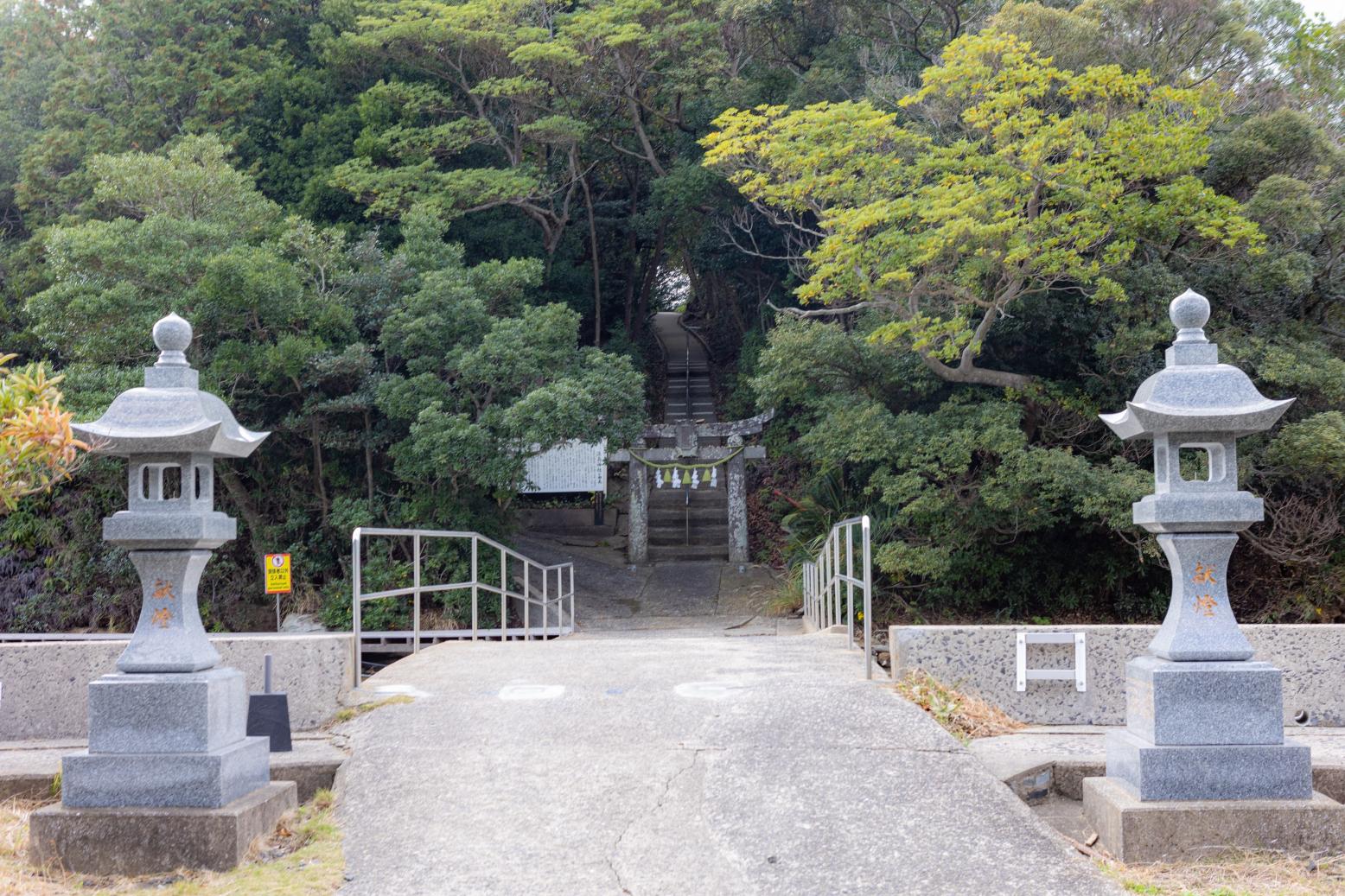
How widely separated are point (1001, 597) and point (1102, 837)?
31.7ft

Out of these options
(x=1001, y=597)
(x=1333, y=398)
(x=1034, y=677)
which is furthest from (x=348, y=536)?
(x=1333, y=398)

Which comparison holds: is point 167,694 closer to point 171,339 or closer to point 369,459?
point 171,339

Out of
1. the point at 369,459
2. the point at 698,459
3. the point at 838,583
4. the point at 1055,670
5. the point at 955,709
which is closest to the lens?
the point at 955,709

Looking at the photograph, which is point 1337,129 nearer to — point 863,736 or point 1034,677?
point 1034,677

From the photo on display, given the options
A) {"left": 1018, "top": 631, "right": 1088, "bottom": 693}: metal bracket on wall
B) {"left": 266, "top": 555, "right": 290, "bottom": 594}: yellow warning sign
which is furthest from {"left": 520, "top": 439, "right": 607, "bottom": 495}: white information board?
{"left": 1018, "top": 631, "right": 1088, "bottom": 693}: metal bracket on wall

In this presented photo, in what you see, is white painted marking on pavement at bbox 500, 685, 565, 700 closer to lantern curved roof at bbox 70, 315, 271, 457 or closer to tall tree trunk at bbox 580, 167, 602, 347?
lantern curved roof at bbox 70, 315, 271, 457

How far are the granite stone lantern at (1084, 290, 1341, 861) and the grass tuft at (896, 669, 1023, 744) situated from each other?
115 centimetres

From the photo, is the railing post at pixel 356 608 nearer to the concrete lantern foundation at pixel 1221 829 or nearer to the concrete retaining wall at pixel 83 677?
the concrete retaining wall at pixel 83 677

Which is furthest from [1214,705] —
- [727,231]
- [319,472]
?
[727,231]

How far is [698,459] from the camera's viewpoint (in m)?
18.9

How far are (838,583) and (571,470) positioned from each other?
11.0 metres

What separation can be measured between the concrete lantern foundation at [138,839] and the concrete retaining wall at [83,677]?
1.82 metres

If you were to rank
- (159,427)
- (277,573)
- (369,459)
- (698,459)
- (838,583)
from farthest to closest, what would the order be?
(698,459)
(369,459)
(277,573)
(838,583)
(159,427)

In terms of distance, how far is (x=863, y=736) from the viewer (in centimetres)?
500
